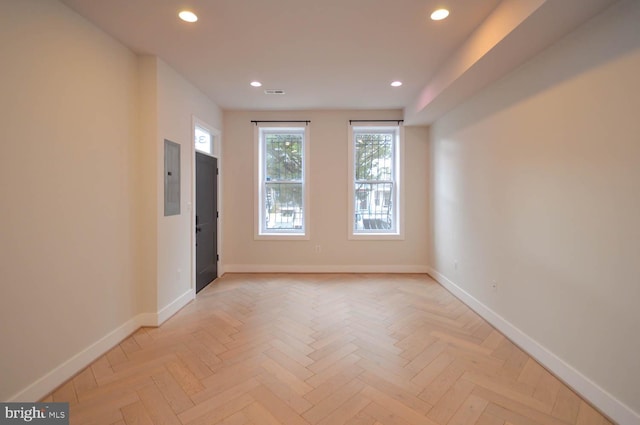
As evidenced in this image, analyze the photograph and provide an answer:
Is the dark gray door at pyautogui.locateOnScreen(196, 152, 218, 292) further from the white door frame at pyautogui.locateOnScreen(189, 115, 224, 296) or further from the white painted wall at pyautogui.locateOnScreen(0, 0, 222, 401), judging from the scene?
the white painted wall at pyautogui.locateOnScreen(0, 0, 222, 401)

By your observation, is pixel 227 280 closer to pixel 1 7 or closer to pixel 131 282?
pixel 131 282

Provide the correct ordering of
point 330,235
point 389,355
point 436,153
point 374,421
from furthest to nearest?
point 330,235, point 436,153, point 389,355, point 374,421

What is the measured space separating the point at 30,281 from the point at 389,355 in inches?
105

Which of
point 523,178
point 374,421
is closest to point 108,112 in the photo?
point 374,421

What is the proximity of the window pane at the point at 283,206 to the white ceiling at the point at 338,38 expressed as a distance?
1.72 m

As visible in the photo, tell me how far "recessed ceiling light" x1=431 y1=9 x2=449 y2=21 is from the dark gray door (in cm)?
318

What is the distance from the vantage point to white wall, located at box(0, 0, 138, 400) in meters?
1.64

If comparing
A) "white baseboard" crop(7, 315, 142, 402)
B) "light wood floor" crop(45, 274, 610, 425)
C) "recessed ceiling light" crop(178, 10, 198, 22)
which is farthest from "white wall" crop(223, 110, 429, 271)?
"recessed ceiling light" crop(178, 10, 198, 22)

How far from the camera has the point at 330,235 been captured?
4645mm

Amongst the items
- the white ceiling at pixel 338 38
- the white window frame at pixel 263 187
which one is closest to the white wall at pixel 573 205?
the white ceiling at pixel 338 38

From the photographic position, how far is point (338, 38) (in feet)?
8.03

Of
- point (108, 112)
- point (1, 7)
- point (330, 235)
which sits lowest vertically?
point (330, 235)

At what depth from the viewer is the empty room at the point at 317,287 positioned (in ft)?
5.36

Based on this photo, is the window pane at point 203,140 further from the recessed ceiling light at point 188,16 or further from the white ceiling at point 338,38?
the recessed ceiling light at point 188,16
